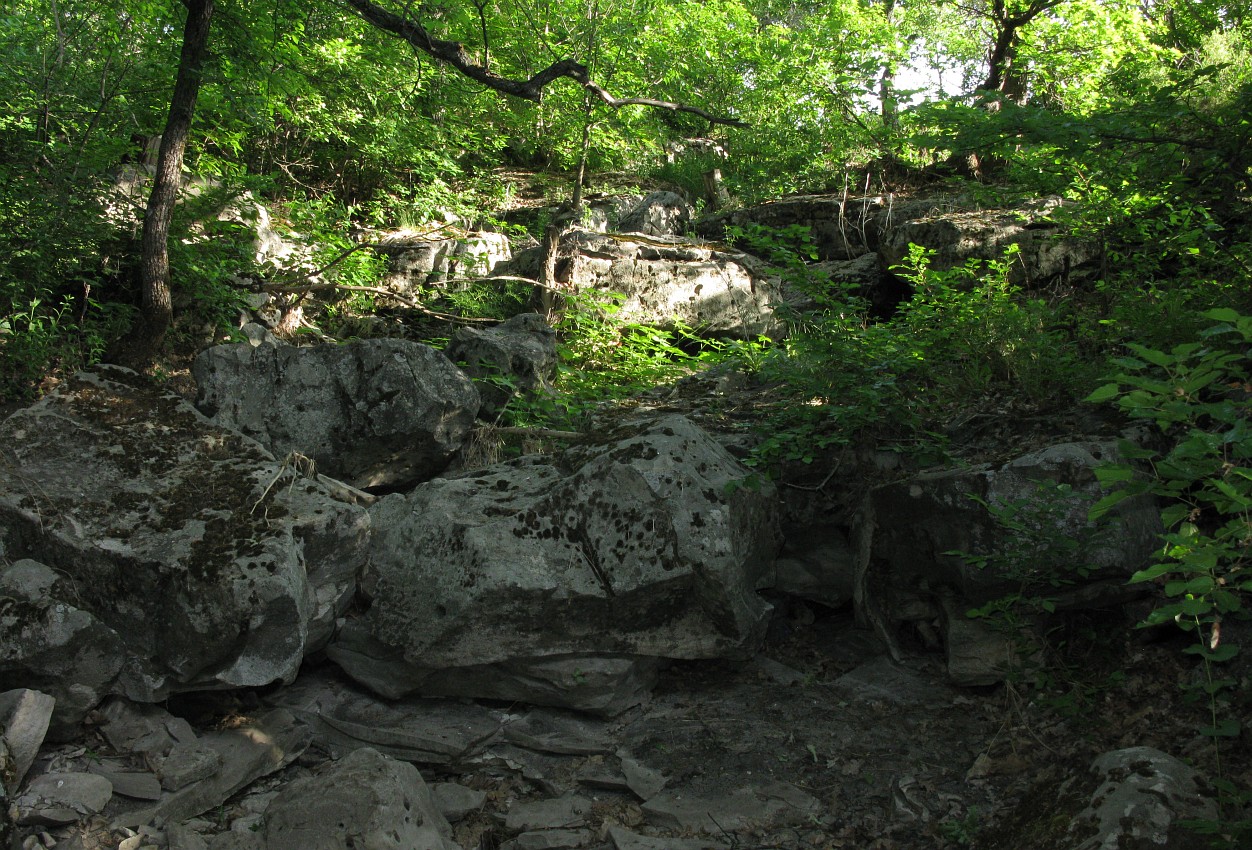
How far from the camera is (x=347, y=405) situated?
6.69 meters

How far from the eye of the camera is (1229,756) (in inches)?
132

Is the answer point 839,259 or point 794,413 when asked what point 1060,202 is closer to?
point 839,259

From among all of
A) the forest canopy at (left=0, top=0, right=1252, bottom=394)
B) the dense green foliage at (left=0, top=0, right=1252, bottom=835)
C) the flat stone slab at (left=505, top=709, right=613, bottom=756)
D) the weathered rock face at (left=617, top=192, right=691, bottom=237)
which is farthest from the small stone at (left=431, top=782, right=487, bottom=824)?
the weathered rock face at (left=617, top=192, right=691, bottom=237)

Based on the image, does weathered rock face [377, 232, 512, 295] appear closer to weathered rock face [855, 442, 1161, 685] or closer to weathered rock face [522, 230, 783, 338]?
weathered rock face [522, 230, 783, 338]

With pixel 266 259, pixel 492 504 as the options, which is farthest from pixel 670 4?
pixel 492 504

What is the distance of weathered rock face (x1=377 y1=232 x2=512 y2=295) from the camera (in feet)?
35.2

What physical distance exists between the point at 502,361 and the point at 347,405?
5.35ft

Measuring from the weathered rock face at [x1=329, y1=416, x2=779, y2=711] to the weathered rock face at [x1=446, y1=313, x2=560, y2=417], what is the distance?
2.31m

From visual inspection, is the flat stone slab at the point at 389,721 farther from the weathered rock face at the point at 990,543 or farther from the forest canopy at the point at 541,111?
the forest canopy at the point at 541,111

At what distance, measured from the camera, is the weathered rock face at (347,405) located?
655cm

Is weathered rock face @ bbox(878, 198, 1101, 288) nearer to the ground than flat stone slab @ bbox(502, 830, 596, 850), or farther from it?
farther from it

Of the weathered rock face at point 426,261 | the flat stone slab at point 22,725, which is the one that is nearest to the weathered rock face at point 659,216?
the weathered rock face at point 426,261

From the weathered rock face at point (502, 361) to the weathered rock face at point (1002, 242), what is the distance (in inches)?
158

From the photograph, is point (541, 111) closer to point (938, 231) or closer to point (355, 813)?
point (938, 231)
